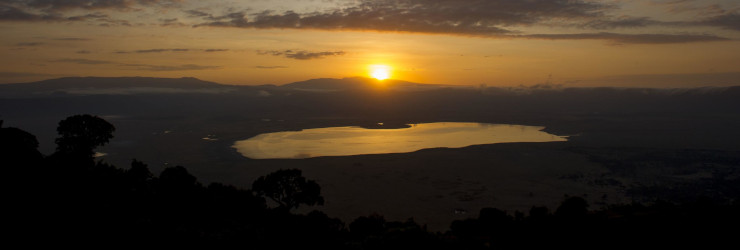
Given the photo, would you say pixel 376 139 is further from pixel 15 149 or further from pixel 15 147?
pixel 15 149

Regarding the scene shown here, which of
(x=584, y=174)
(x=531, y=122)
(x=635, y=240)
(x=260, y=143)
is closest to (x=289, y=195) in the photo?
(x=635, y=240)

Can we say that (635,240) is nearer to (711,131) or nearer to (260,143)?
(260,143)

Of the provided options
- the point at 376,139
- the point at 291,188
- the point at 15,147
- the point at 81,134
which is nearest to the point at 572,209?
the point at 291,188

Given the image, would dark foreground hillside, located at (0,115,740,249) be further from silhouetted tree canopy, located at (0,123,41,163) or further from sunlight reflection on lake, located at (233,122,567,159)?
sunlight reflection on lake, located at (233,122,567,159)

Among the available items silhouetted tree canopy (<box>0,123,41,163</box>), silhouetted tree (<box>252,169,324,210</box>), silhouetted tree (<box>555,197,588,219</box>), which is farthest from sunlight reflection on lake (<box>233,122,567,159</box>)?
silhouetted tree (<box>555,197,588,219</box>)

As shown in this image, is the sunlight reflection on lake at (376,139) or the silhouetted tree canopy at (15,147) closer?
the silhouetted tree canopy at (15,147)

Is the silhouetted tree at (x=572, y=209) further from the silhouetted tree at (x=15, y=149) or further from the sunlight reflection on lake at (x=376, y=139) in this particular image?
the sunlight reflection on lake at (x=376, y=139)

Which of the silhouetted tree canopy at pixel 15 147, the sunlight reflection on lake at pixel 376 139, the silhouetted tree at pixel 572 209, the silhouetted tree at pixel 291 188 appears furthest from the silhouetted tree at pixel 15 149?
the sunlight reflection on lake at pixel 376 139
